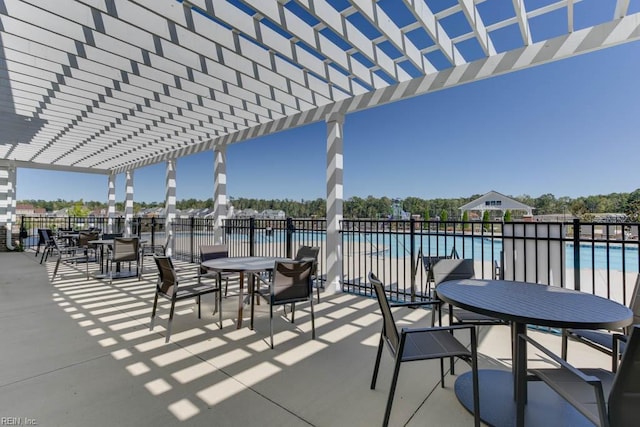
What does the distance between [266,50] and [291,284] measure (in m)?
3.10

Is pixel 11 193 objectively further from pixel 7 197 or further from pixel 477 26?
pixel 477 26

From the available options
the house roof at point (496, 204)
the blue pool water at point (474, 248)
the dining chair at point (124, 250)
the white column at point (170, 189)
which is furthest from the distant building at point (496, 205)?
the dining chair at point (124, 250)

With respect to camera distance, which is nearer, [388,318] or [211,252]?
[388,318]

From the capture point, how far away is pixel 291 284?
3.07 metres

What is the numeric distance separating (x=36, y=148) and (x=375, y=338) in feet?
35.3

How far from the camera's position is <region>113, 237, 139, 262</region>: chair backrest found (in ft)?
17.7

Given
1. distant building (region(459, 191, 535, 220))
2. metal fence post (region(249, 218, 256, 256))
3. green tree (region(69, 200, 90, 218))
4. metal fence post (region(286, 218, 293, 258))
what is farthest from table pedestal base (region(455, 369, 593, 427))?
green tree (region(69, 200, 90, 218))

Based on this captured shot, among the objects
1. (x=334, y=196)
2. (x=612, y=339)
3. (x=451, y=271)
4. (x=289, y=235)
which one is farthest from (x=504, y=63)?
(x=289, y=235)

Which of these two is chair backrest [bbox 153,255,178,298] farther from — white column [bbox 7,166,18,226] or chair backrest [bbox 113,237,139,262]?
white column [bbox 7,166,18,226]

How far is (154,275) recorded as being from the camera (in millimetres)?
6234

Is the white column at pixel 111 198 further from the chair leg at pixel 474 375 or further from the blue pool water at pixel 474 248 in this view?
the chair leg at pixel 474 375

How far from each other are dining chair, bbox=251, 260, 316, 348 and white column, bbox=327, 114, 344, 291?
6.49ft

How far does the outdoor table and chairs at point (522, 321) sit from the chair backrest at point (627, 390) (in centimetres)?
39

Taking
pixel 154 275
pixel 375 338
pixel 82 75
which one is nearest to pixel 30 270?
pixel 154 275
